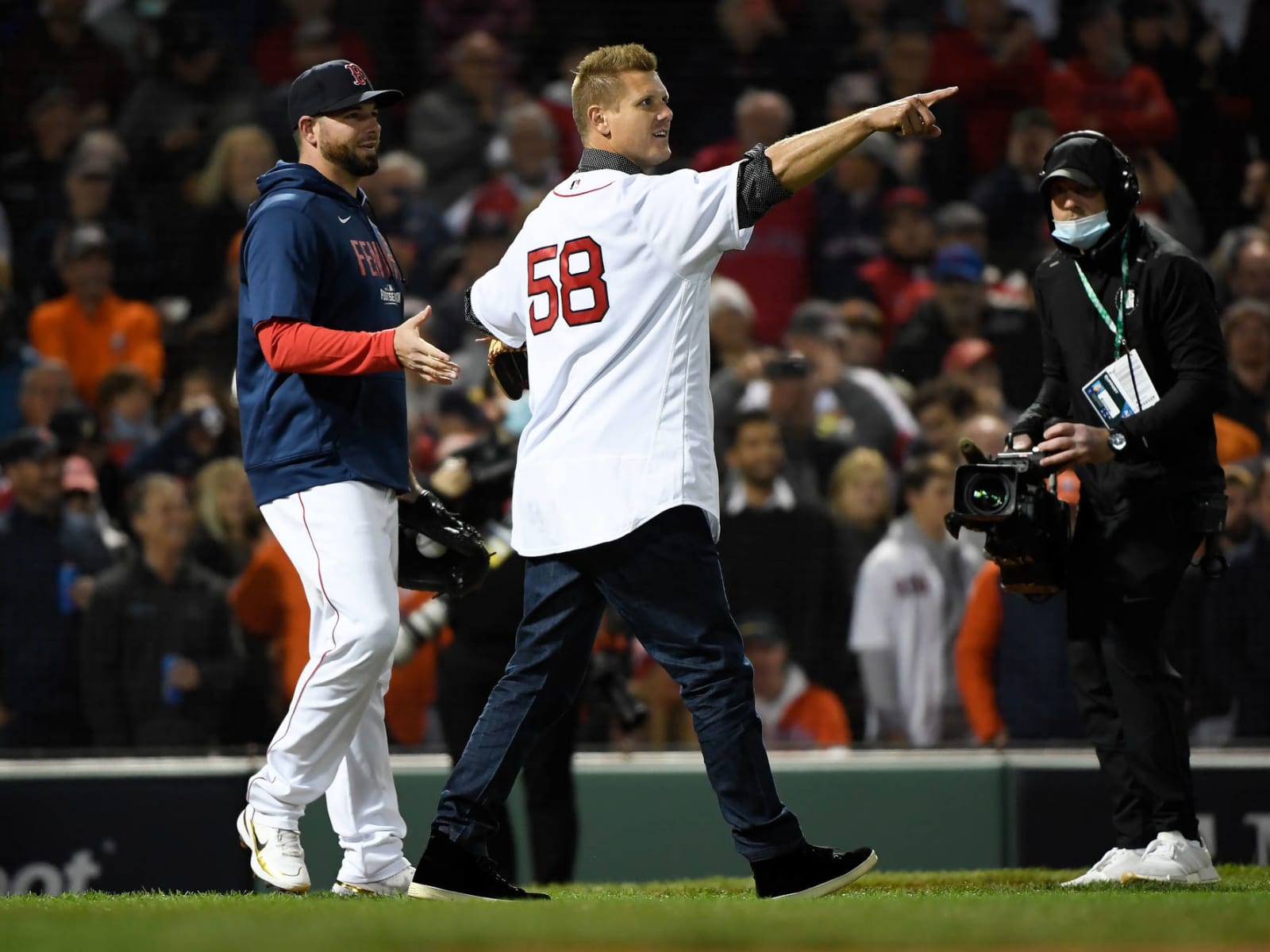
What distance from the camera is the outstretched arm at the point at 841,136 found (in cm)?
402

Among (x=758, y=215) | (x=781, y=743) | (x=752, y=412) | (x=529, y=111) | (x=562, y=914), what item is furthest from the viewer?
(x=529, y=111)

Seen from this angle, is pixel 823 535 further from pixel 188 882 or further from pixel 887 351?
pixel 188 882

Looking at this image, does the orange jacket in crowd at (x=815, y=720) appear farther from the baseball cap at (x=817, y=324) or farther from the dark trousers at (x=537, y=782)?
the baseball cap at (x=817, y=324)

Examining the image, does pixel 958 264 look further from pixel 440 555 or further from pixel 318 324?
pixel 318 324

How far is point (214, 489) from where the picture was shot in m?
8.68

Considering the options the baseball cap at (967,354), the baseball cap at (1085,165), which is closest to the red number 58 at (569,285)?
the baseball cap at (1085,165)

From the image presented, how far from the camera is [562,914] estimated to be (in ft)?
12.2

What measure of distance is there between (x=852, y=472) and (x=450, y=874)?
485 cm

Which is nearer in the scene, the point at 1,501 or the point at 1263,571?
the point at 1263,571

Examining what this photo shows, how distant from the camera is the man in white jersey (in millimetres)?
4160

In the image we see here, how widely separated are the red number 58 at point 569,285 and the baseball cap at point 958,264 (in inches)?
237

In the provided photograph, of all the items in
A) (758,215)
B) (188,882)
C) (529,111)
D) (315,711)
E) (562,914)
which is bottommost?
(188,882)

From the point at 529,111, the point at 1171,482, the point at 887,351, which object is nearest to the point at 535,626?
the point at 1171,482

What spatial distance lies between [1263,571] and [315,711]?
524 cm
